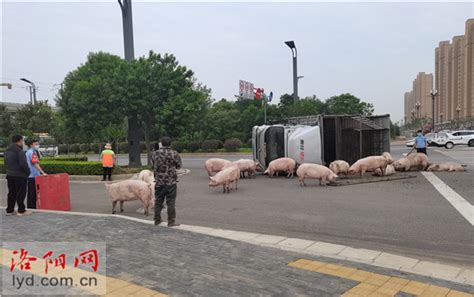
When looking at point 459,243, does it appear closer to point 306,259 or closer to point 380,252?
point 380,252

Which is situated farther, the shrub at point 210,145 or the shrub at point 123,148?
the shrub at point 123,148

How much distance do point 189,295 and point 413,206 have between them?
706cm

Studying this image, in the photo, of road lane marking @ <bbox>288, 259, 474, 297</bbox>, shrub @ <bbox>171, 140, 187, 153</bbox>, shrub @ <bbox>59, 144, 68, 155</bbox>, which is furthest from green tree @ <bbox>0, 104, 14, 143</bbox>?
road lane marking @ <bbox>288, 259, 474, 297</bbox>

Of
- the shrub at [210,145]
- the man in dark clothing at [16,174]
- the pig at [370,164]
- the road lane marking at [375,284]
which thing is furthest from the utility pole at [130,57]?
the shrub at [210,145]

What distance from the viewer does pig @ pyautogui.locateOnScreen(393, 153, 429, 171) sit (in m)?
16.5

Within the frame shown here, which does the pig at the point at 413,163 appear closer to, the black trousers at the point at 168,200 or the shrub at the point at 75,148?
the black trousers at the point at 168,200

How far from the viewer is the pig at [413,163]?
16.5m

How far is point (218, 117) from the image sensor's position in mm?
41438

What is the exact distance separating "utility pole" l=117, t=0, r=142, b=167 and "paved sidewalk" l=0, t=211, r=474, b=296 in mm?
14224

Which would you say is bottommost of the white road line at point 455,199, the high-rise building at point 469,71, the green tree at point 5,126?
the white road line at point 455,199

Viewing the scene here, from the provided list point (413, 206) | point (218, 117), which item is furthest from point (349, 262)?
point (218, 117)

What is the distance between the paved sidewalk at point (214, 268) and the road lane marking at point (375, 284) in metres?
0.01

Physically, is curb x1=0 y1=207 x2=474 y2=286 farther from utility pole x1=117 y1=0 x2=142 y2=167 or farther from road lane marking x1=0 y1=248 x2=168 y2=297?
utility pole x1=117 y1=0 x2=142 y2=167

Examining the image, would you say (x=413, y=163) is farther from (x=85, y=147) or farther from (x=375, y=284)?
(x=85, y=147)
